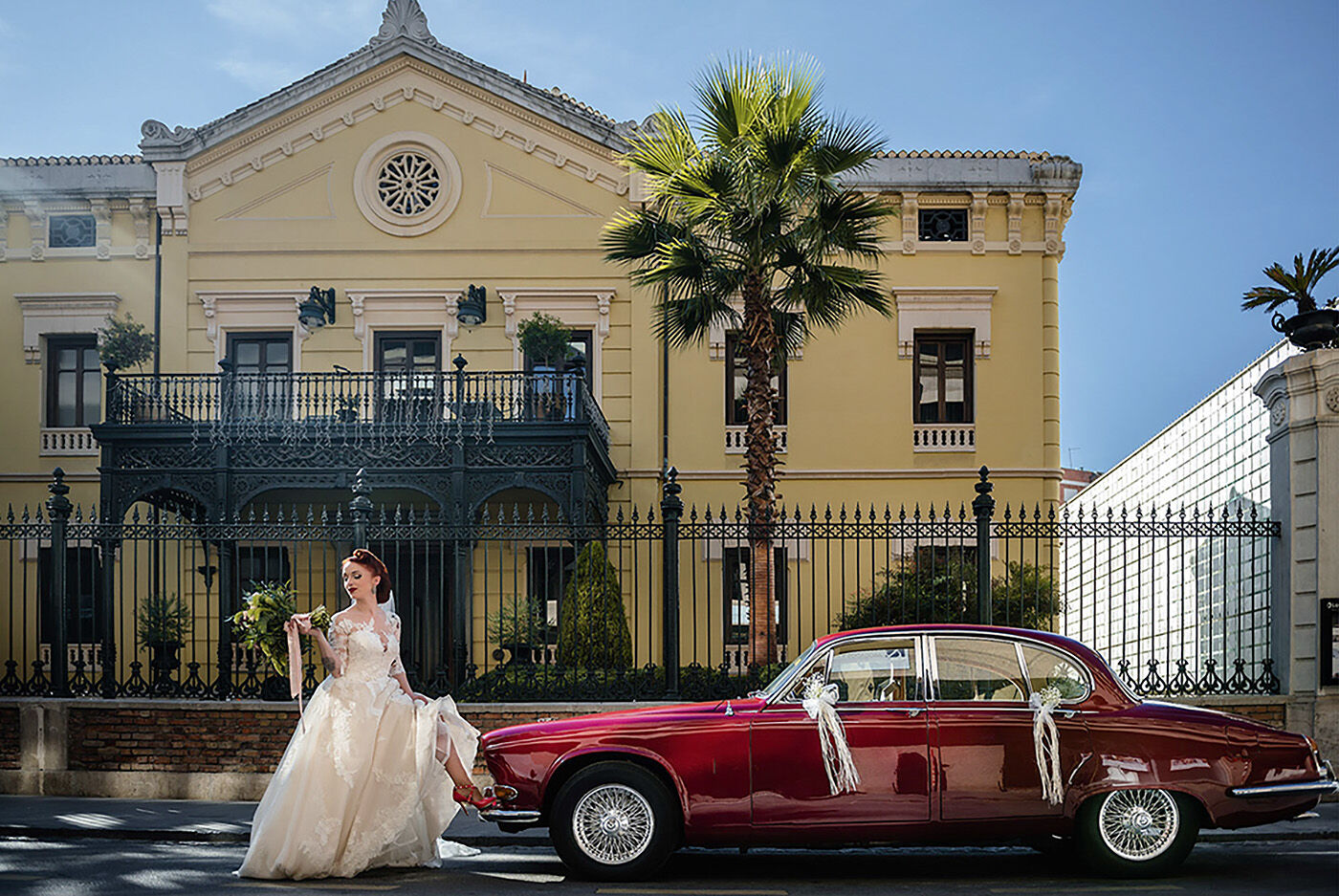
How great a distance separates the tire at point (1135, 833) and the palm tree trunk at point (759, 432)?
666 centimetres

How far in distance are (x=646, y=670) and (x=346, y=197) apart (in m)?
12.2

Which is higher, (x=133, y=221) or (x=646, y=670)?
(x=133, y=221)

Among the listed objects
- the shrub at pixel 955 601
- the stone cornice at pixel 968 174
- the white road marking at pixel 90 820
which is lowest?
the white road marking at pixel 90 820

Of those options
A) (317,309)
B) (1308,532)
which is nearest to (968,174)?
(317,309)

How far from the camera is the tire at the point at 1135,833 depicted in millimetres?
8273

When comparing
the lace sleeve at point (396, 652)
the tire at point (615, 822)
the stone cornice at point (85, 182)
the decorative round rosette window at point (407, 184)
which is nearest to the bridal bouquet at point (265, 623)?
the lace sleeve at point (396, 652)

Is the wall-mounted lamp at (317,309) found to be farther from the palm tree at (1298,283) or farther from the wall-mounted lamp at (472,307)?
the palm tree at (1298,283)

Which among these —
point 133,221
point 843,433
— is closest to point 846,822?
point 843,433

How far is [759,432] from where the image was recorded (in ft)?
51.2

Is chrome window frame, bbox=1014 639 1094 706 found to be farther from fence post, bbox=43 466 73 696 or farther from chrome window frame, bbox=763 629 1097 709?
fence post, bbox=43 466 73 696

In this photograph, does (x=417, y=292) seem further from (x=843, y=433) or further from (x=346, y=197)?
(x=843, y=433)

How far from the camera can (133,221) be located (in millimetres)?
22672

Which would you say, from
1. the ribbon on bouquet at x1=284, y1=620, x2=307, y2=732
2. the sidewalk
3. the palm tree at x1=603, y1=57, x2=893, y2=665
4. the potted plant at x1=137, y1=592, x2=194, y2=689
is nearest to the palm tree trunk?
the palm tree at x1=603, y1=57, x2=893, y2=665

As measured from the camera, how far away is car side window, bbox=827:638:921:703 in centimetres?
841
